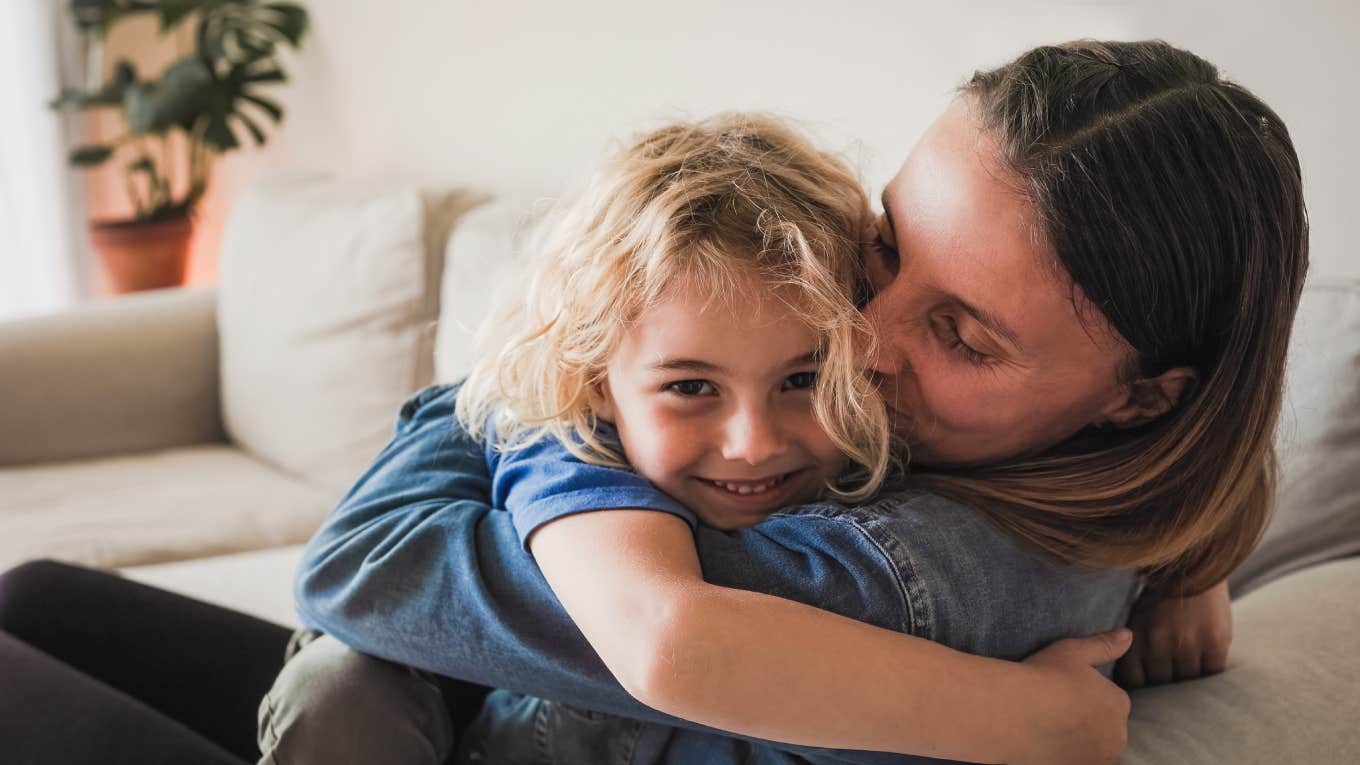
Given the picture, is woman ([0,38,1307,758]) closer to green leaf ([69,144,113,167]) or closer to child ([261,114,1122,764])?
child ([261,114,1122,764])

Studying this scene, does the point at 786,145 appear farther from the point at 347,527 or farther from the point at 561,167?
the point at 561,167

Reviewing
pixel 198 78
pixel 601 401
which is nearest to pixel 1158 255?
pixel 601 401

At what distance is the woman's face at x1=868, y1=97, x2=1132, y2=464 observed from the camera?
2.58ft

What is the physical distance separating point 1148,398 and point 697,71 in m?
1.35

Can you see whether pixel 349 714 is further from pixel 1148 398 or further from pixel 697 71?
pixel 697 71

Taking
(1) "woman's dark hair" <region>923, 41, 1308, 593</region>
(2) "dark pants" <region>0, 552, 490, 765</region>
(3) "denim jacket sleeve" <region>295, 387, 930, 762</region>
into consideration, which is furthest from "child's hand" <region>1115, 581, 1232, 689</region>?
(2) "dark pants" <region>0, 552, 490, 765</region>

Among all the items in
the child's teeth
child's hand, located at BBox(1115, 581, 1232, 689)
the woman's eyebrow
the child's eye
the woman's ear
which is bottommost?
child's hand, located at BBox(1115, 581, 1232, 689)

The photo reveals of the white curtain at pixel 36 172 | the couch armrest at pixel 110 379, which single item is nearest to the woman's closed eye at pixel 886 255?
the couch armrest at pixel 110 379

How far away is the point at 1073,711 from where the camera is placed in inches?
31.2

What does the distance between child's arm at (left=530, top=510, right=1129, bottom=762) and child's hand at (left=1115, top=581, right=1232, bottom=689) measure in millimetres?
229

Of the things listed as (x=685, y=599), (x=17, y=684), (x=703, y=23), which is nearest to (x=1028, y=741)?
(x=685, y=599)

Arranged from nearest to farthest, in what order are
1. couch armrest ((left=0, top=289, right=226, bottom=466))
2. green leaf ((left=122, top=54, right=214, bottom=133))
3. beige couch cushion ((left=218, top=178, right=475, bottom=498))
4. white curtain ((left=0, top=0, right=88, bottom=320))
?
beige couch cushion ((left=218, top=178, right=475, bottom=498))
couch armrest ((left=0, top=289, right=226, bottom=466))
green leaf ((left=122, top=54, right=214, bottom=133))
white curtain ((left=0, top=0, right=88, bottom=320))

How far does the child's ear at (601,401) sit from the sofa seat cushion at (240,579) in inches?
31.9

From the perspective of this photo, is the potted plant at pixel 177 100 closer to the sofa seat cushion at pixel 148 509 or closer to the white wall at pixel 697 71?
the white wall at pixel 697 71
